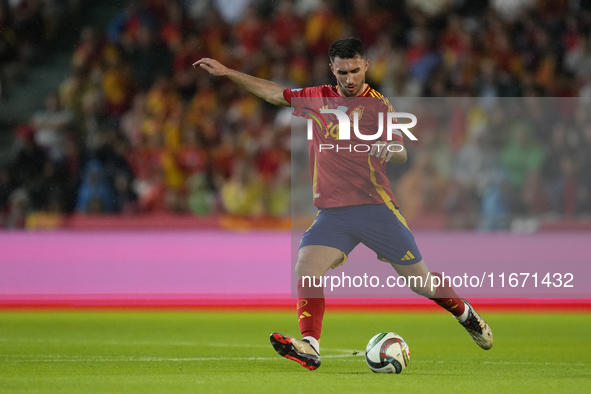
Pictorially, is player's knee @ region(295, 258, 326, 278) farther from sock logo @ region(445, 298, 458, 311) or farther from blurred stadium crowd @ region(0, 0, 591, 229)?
blurred stadium crowd @ region(0, 0, 591, 229)

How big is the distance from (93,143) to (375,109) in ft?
25.8

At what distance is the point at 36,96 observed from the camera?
16062 mm

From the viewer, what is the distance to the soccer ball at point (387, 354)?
20.4ft

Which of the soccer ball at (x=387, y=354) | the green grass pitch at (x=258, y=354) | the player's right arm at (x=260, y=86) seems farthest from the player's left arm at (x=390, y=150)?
the green grass pitch at (x=258, y=354)

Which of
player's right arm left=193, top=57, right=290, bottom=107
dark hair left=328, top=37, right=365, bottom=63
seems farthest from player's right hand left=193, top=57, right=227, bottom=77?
dark hair left=328, top=37, right=365, bottom=63

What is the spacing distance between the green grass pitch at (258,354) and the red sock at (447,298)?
43 centimetres

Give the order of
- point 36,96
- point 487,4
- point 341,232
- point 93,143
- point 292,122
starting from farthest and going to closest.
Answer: point 36,96 < point 487,4 < point 93,143 < point 292,122 < point 341,232

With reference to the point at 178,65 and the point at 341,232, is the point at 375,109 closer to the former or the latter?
the point at 341,232

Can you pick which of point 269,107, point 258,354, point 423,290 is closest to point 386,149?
point 423,290

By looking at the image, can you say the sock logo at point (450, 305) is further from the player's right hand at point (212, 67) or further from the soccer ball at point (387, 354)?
the player's right hand at point (212, 67)

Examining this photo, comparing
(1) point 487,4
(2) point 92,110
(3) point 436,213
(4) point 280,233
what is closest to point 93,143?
(2) point 92,110

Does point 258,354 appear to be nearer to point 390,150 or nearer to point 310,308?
point 310,308

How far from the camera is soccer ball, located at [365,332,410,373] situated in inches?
245

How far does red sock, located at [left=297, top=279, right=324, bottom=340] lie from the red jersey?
605 millimetres
